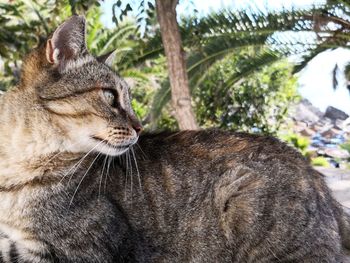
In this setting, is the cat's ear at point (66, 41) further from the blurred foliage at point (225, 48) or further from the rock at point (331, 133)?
the rock at point (331, 133)

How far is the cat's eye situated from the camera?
3164 millimetres

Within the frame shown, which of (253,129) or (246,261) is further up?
(246,261)

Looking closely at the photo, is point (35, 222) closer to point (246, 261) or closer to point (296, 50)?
point (246, 261)

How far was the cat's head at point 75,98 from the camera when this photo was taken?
3025 mm

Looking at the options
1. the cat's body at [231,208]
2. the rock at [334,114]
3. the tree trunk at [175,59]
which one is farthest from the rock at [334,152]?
the cat's body at [231,208]

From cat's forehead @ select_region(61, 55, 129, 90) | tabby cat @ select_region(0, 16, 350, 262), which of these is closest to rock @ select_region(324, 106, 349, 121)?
tabby cat @ select_region(0, 16, 350, 262)

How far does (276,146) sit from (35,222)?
160 cm

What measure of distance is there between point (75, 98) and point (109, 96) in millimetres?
209

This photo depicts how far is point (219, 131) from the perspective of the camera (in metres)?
3.81

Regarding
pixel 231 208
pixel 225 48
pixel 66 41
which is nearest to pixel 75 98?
pixel 66 41

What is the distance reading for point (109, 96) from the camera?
3.19 meters

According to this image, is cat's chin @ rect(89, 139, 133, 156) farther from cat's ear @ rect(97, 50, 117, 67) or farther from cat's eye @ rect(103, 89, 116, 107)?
cat's ear @ rect(97, 50, 117, 67)

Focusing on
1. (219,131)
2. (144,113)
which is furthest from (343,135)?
(219,131)

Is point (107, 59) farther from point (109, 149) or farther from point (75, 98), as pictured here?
point (109, 149)
